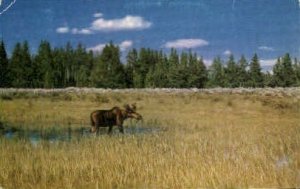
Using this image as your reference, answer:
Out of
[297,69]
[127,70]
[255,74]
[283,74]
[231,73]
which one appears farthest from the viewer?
[127,70]

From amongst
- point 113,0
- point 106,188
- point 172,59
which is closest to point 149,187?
point 106,188

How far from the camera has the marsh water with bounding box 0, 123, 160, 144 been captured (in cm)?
984

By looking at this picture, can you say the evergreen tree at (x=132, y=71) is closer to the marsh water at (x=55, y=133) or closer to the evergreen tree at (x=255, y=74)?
the marsh water at (x=55, y=133)

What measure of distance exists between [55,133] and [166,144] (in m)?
1.77

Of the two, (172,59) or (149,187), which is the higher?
(172,59)

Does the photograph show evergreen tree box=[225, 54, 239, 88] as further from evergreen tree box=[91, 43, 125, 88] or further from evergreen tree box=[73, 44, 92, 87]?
evergreen tree box=[73, 44, 92, 87]

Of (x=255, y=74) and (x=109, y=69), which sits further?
(x=109, y=69)

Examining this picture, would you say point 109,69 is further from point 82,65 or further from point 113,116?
point 113,116

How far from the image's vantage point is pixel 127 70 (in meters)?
9.89

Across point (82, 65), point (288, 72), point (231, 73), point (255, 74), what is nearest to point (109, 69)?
point (82, 65)

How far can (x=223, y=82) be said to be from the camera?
979 centimetres

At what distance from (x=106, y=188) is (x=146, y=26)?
2.35 metres

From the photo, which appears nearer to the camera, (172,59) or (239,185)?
(239,185)

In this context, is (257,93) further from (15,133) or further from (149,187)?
(15,133)
